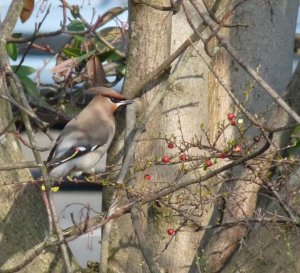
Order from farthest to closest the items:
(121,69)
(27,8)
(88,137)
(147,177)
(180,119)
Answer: (121,69) → (27,8) → (88,137) → (180,119) → (147,177)

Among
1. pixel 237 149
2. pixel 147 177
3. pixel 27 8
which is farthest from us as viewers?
pixel 27 8

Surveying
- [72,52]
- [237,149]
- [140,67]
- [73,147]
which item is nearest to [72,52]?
[72,52]

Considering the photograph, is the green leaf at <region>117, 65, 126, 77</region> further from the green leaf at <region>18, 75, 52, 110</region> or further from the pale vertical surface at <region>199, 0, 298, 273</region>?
the pale vertical surface at <region>199, 0, 298, 273</region>

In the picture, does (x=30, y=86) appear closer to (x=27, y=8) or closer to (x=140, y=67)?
(x=27, y=8)

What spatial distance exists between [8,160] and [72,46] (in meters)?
1.36

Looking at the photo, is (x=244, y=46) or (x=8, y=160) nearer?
(x=8, y=160)

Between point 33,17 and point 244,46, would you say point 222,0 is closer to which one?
point 244,46

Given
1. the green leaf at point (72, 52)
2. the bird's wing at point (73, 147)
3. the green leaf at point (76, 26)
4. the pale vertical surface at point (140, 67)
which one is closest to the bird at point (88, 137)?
the bird's wing at point (73, 147)

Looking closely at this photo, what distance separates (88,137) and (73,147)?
0.21 meters

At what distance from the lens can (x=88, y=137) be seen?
424 cm

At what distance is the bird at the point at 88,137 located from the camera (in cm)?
390

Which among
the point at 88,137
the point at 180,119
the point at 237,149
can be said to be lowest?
the point at 88,137

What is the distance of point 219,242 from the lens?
3.82 meters

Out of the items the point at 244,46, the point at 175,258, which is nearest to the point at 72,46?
the point at 244,46
